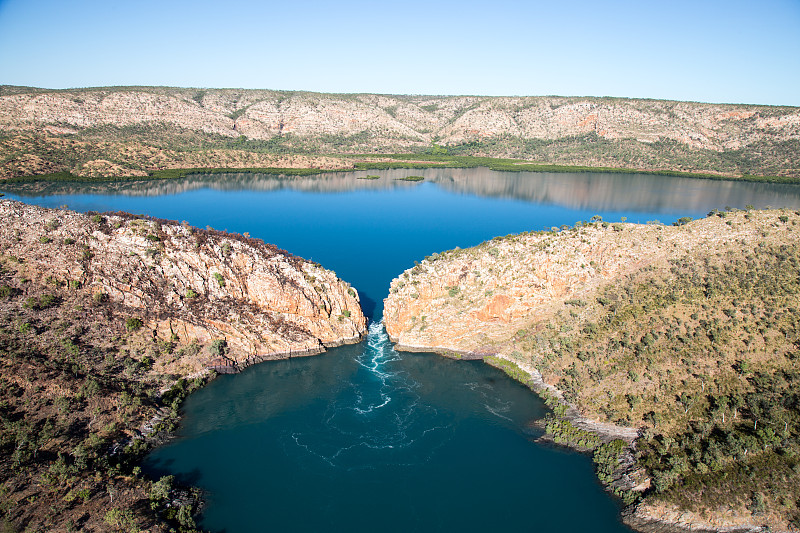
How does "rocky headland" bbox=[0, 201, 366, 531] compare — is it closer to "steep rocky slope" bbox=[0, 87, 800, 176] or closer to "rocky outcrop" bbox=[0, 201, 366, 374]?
"rocky outcrop" bbox=[0, 201, 366, 374]

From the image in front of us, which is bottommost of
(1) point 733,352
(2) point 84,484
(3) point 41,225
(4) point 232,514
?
(4) point 232,514

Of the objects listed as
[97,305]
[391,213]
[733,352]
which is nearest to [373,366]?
[97,305]

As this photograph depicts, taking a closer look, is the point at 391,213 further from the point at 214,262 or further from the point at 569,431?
the point at 569,431

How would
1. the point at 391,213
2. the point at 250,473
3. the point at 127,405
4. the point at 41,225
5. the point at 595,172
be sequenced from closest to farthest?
the point at 250,473, the point at 127,405, the point at 41,225, the point at 391,213, the point at 595,172

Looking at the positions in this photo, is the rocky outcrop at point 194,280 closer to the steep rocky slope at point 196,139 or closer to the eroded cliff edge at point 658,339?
the eroded cliff edge at point 658,339

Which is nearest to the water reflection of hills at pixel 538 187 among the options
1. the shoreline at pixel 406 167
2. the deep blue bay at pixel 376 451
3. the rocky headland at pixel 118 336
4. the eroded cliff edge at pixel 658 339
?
the shoreline at pixel 406 167

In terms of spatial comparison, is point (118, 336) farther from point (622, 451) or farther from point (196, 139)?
point (196, 139)

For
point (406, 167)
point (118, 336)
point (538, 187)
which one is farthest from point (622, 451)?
point (406, 167)
